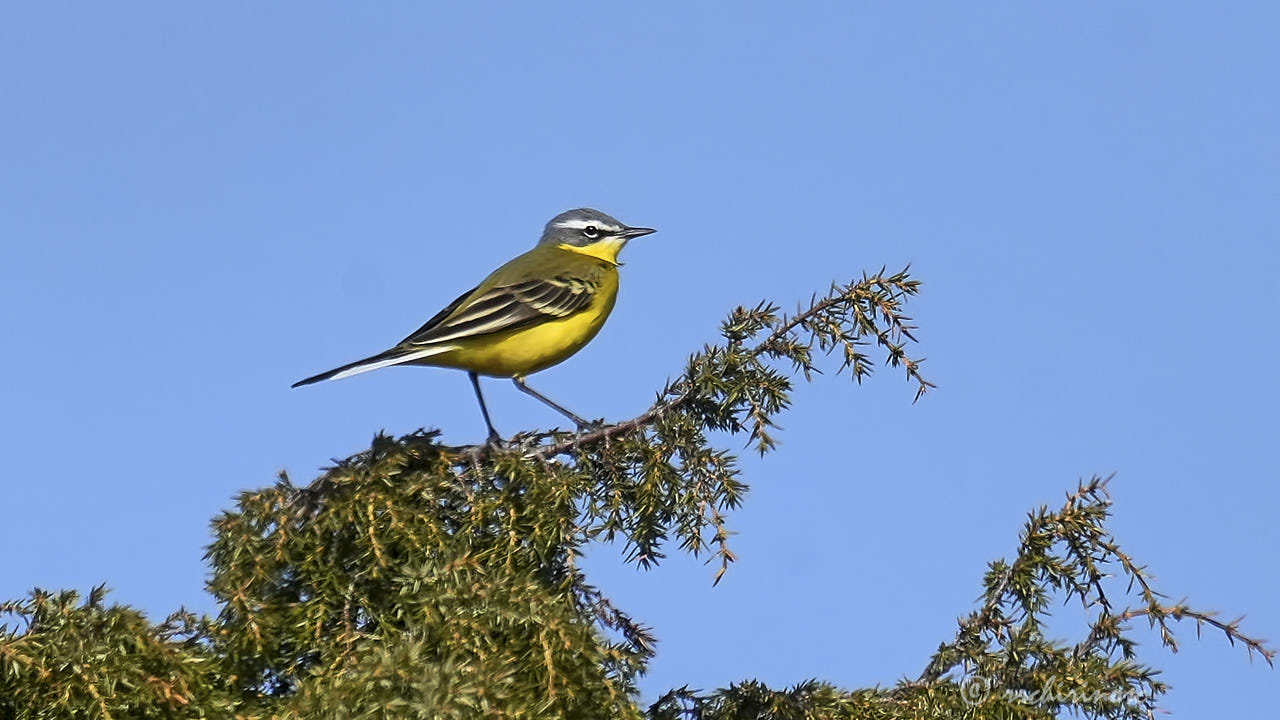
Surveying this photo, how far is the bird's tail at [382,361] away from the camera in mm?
7607

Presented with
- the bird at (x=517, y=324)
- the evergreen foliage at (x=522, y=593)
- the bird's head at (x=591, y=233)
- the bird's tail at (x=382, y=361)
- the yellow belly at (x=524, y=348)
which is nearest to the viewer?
the evergreen foliage at (x=522, y=593)

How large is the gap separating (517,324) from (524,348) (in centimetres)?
17

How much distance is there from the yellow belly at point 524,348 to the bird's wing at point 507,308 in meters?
0.06

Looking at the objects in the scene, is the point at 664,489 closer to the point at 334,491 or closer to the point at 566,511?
the point at 566,511

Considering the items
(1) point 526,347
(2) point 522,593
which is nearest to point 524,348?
(1) point 526,347

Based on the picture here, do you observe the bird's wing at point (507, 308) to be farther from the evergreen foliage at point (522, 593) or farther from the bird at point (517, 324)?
the evergreen foliage at point (522, 593)

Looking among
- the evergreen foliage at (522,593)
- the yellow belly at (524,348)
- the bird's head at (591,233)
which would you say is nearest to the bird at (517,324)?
the yellow belly at (524,348)

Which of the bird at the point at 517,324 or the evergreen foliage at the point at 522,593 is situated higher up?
the bird at the point at 517,324

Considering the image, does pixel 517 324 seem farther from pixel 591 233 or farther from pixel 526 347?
pixel 591 233

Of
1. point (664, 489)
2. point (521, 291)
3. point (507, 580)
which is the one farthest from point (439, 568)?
point (521, 291)

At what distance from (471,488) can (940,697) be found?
5.84 feet

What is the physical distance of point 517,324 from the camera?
8.86 meters

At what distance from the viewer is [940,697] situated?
15.5 ft

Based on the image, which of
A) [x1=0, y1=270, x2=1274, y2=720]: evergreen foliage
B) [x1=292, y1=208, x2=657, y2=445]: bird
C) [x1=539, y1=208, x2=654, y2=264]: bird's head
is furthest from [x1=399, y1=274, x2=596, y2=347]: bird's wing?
[x1=0, y1=270, x2=1274, y2=720]: evergreen foliage
